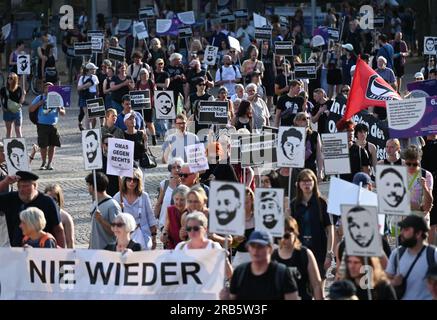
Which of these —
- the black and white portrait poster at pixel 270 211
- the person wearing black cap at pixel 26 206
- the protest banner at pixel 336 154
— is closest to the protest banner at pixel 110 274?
the black and white portrait poster at pixel 270 211

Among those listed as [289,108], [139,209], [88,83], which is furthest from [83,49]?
[139,209]

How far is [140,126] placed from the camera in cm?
2005

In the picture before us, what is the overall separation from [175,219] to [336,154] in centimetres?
251

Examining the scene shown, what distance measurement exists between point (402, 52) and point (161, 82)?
748cm

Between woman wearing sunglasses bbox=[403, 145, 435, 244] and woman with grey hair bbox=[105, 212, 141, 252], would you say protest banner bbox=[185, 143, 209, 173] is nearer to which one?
woman wearing sunglasses bbox=[403, 145, 435, 244]

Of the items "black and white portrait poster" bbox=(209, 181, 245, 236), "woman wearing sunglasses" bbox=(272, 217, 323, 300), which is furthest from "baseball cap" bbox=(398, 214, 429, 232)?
"black and white portrait poster" bbox=(209, 181, 245, 236)

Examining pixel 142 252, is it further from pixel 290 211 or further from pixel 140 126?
pixel 140 126

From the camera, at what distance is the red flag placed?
59.8ft

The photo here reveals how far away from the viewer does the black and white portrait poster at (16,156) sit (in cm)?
1450

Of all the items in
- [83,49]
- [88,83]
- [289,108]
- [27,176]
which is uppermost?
[27,176]

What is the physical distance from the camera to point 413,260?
10477 mm

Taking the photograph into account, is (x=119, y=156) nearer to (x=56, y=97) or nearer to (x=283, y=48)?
(x=56, y=97)

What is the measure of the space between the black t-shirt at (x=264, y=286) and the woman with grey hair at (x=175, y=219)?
3.14 m
